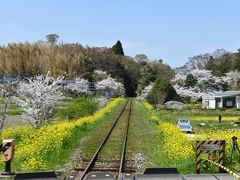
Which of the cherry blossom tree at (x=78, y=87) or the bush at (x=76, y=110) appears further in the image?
the cherry blossom tree at (x=78, y=87)

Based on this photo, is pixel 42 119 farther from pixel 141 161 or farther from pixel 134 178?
pixel 134 178

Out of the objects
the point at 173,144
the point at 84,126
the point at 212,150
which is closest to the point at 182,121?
the point at 84,126

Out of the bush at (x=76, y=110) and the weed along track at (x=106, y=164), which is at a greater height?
the bush at (x=76, y=110)

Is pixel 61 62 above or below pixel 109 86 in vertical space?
above

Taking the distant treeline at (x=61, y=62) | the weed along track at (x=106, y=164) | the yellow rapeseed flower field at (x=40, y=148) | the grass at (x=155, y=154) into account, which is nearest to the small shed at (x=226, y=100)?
the distant treeline at (x=61, y=62)

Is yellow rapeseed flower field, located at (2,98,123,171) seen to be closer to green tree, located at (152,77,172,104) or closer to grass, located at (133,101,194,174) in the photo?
grass, located at (133,101,194,174)

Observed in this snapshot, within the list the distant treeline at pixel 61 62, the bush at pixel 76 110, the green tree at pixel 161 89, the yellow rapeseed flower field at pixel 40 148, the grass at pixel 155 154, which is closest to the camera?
the grass at pixel 155 154

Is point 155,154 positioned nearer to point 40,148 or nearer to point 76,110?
point 40,148

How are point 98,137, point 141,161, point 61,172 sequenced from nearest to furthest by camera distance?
point 61,172 → point 141,161 → point 98,137

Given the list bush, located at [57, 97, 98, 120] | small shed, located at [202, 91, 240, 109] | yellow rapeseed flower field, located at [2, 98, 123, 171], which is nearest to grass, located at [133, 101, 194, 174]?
yellow rapeseed flower field, located at [2, 98, 123, 171]

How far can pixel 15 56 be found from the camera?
9525cm

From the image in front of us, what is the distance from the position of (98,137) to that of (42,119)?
11.9 ft

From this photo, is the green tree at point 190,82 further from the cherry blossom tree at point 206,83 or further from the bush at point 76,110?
the bush at point 76,110

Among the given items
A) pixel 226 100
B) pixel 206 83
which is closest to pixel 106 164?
pixel 226 100
